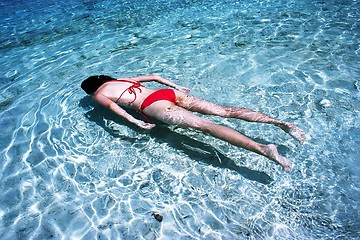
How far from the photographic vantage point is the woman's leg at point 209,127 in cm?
323

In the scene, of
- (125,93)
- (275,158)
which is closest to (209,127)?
(275,158)

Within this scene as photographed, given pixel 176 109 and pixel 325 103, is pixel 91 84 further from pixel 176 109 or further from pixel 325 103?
pixel 325 103

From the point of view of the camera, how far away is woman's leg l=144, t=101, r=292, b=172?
3.23 m

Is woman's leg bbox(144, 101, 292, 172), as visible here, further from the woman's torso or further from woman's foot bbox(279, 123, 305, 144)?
woman's foot bbox(279, 123, 305, 144)

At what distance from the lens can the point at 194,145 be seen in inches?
162

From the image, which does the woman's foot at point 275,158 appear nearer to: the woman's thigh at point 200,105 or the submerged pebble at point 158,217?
the woman's thigh at point 200,105

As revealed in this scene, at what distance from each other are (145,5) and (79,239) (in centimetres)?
1059

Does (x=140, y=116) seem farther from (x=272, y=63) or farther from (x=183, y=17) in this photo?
(x=183, y=17)

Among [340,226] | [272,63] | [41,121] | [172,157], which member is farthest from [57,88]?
[340,226]

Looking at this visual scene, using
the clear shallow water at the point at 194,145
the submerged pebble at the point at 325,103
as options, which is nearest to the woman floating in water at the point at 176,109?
the clear shallow water at the point at 194,145

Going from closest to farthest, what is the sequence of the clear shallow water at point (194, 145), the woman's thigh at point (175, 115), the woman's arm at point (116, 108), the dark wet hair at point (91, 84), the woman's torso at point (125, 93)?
1. the clear shallow water at point (194, 145)
2. the woman's thigh at point (175, 115)
3. the woman's arm at point (116, 108)
4. the woman's torso at point (125, 93)
5. the dark wet hair at point (91, 84)

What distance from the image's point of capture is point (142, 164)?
391 centimetres

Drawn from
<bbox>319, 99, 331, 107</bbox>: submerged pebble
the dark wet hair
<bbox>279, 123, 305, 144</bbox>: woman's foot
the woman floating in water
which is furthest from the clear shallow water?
the dark wet hair

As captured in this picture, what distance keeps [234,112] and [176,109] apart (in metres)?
0.90
